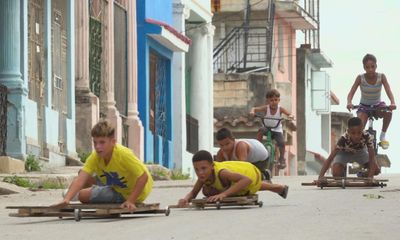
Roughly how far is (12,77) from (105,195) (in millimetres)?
12193

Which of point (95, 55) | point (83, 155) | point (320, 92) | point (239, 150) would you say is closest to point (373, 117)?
point (239, 150)

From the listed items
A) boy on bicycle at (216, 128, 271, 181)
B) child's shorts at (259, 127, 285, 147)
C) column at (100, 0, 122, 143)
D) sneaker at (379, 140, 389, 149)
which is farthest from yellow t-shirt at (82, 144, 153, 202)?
column at (100, 0, 122, 143)

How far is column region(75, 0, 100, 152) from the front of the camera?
104 feet

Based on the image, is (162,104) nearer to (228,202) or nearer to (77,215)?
(228,202)

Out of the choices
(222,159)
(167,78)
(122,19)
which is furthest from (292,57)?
(222,159)

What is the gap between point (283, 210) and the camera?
16.0m

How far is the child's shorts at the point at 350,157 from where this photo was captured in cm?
2202

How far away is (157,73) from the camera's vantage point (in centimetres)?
4075

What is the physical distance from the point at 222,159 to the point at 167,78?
23.8 meters

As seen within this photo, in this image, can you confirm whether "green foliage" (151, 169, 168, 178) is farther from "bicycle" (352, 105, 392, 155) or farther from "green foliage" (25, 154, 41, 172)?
"bicycle" (352, 105, 392, 155)

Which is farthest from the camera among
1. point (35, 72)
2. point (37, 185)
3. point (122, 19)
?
point (122, 19)

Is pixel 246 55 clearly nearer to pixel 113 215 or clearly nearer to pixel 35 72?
pixel 35 72

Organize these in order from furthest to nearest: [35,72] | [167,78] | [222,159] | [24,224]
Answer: [167,78] → [35,72] → [222,159] → [24,224]

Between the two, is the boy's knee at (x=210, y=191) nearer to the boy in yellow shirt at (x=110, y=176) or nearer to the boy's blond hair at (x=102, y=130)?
the boy in yellow shirt at (x=110, y=176)
